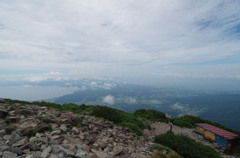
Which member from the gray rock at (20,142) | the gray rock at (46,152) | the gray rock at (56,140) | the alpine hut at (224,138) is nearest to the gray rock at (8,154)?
the gray rock at (20,142)

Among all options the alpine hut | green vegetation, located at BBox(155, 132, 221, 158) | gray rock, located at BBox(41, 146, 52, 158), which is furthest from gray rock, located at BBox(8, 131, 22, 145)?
the alpine hut

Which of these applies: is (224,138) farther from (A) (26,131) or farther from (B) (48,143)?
(A) (26,131)

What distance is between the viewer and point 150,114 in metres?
21.6

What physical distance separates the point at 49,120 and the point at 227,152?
17.0 metres

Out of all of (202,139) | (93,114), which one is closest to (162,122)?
(202,139)

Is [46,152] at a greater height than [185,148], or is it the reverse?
[46,152]

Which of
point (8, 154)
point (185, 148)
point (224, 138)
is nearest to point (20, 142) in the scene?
point (8, 154)

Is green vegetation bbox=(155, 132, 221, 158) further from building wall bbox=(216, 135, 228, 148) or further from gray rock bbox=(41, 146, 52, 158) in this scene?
gray rock bbox=(41, 146, 52, 158)

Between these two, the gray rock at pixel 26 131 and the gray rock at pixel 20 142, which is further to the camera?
the gray rock at pixel 26 131

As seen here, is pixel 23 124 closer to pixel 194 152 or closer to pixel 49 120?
pixel 49 120

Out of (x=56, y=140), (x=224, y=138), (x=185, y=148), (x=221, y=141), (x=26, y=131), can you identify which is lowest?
(x=221, y=141)

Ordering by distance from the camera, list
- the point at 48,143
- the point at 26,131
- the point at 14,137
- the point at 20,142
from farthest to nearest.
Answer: the point at 26,131 < the point at 48,143 < the point at 14,137 < the point at 20,142

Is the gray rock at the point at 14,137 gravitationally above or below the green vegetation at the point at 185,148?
above

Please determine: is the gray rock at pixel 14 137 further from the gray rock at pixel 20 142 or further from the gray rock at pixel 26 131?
the gray rock at pixel 26 131
